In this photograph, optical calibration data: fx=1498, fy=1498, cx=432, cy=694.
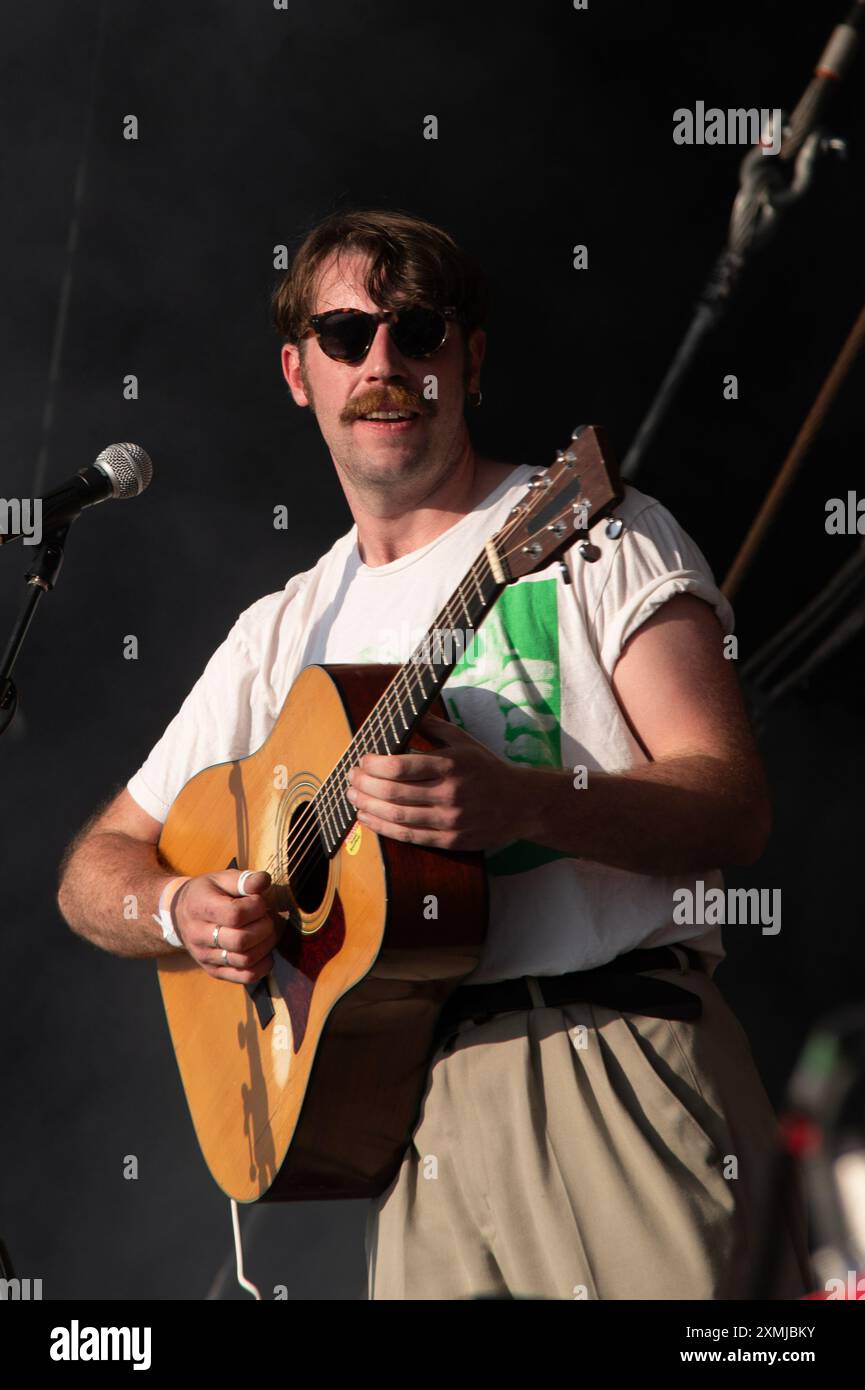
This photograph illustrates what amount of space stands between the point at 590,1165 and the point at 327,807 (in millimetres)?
622

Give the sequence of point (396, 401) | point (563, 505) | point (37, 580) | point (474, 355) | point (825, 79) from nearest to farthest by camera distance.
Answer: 1. point (563, 505)
2. point (37, 580)
3. point (396, 401)
4. point (474, 355)
5. point (825, 79)

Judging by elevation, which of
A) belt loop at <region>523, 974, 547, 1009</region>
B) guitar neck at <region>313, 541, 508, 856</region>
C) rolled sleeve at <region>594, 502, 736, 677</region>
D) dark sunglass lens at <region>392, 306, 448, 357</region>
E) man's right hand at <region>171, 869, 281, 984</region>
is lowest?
belt loop at <region>523, 974, 547, 1009</region>

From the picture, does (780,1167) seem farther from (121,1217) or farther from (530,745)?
(121,1217)

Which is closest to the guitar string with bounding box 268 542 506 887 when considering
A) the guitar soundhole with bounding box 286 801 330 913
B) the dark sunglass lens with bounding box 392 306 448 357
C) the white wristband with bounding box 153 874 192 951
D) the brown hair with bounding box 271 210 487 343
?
the guitar soundhole with bounding box 286 801 330 913

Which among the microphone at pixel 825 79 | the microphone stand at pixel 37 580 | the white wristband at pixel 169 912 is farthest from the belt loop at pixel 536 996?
the microphone at pixel 825 79

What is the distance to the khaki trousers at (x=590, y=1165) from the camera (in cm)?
185

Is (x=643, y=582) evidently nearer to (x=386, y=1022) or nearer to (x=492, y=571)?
(x=492, y=571)

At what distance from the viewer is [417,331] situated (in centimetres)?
248

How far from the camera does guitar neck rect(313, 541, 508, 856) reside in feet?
6.42

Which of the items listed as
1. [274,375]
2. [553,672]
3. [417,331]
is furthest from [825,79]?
[553,672]

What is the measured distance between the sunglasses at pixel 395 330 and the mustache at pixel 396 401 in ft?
0.20

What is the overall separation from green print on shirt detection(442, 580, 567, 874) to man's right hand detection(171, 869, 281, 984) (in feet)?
1.32

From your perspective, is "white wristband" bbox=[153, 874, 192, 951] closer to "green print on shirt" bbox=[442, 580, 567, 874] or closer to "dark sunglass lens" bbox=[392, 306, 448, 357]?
"green print on shirt" bbox=[442, 580, 567, 874]
